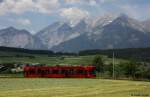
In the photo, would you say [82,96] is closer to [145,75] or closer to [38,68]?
[38,68]

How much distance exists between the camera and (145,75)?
13088cm

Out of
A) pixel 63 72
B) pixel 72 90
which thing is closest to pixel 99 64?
pixel 63 72

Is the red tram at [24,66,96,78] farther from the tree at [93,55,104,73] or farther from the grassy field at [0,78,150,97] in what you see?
the grassy field at [0,78,150,97]

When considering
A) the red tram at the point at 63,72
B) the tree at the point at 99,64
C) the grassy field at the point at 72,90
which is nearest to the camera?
the grassy field at the point at 72,90

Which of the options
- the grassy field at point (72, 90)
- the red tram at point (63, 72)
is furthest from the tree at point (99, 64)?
the grassy field at point (72, 90)

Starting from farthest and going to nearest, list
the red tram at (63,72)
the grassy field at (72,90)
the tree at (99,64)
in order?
1. the tree at (99,64)
2. the red tram at (63,72)
3. the grassy field at (72,90)

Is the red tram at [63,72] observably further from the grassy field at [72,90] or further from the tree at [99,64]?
the grassy field at [72,90]

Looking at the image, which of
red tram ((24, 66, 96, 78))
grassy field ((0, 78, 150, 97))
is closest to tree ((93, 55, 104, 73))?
red tram ((24, 66, 96, 78))

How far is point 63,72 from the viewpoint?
112938 millimetres

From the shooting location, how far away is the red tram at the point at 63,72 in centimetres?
11181

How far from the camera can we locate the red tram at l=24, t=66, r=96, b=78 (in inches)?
4402

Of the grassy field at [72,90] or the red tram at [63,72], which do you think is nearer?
the grassy field at [72,90]

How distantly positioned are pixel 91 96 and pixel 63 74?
72.2m

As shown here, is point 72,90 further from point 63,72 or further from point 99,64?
point 99,64
